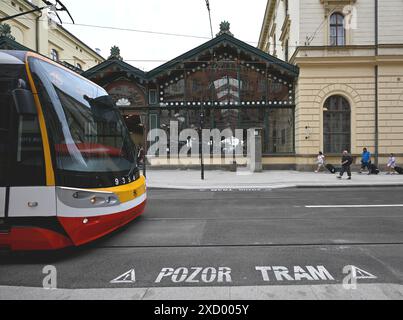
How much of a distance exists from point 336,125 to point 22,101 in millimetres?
20387

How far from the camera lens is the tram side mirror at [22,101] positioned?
3.95 meters

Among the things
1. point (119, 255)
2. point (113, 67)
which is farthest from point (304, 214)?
point (113, 67)

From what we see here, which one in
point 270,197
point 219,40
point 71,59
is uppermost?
point 71,59

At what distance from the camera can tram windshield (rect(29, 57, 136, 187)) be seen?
14.1 feet

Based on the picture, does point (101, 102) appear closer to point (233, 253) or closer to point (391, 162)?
point (233, 253)

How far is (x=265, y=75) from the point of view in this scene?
70.9 feet

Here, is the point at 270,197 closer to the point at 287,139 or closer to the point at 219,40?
the point at 287,139

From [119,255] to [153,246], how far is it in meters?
0.65

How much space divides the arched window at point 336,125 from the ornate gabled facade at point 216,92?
→ 2323mm

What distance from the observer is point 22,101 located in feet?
13.0

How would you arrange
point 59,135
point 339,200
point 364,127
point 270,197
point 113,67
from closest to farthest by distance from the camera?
point 59,135 → point 339,200 → point 270,197 → point 364,127 → point 113,67

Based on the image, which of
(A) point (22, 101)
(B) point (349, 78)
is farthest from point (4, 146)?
(B) point (349, 78)

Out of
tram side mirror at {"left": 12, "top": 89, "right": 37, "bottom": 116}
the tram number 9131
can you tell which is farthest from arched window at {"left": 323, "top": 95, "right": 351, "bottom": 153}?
tram side mirror at {"left": 12, "top": 89, "right": 37, "bottom": 116}

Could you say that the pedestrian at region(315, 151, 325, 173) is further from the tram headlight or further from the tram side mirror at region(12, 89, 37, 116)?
the tram side mirror at region(12, 89, 37, 116)
